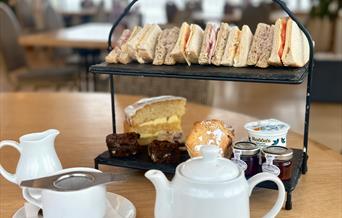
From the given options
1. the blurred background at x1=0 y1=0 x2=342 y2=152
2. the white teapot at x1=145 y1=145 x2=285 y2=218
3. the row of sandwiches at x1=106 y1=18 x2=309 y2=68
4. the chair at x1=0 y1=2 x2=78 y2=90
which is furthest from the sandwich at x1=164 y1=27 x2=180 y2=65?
the chair at x1=0 y1=2 x2=78 y2=90

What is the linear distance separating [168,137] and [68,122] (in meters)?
0.54

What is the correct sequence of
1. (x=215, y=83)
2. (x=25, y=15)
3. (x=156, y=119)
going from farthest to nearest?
(x=25, y=15)
(x=215, y=83)
(x=156, y=119)

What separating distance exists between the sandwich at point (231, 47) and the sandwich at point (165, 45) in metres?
0.12

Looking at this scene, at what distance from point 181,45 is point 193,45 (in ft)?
0.09

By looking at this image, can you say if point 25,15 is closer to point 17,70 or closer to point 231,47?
point 17,70

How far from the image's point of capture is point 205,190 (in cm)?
76

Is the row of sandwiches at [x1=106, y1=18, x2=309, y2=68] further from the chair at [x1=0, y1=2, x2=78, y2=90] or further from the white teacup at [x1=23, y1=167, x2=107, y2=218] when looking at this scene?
the chair at [x1=0, y1=2, x2=78, y2=90]

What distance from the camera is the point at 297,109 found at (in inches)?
162

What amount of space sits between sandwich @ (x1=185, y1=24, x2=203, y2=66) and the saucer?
0.34 m

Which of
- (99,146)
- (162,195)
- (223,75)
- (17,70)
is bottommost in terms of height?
(17,70)

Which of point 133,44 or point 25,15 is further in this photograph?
point 25,15

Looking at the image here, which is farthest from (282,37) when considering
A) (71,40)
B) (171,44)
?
(71,40)

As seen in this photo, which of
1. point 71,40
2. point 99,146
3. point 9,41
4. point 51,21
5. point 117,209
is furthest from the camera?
point 51,21

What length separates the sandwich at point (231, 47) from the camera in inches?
42.2
